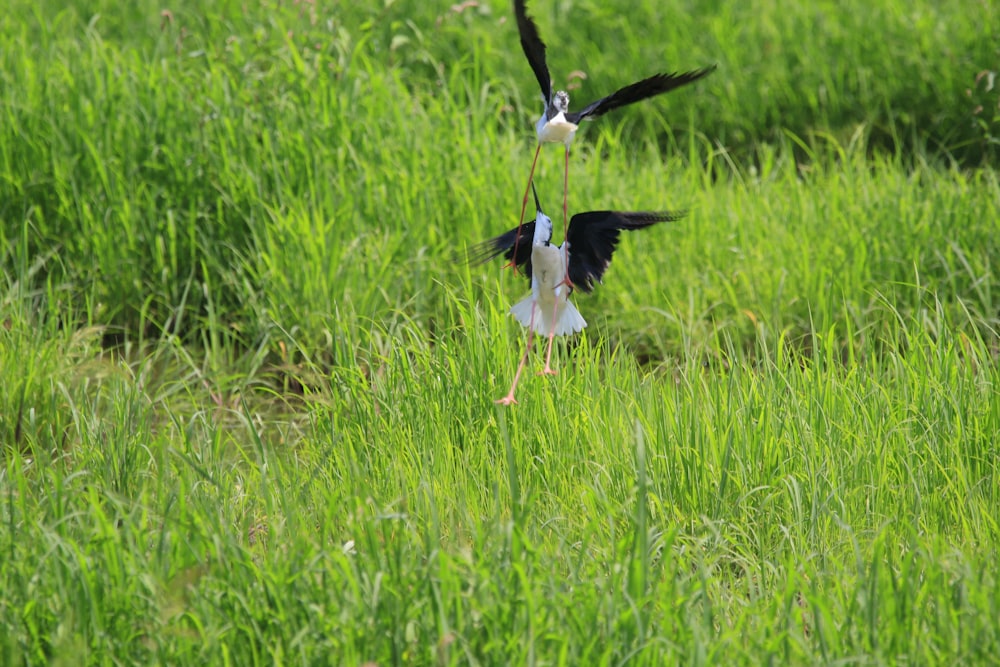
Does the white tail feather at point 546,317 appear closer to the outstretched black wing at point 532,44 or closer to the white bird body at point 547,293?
the white bird body at point 547,293

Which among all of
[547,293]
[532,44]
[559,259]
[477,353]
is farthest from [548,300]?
[532,44]

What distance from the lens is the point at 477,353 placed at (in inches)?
116

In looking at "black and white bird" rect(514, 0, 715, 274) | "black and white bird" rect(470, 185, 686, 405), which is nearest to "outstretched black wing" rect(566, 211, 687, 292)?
"black and white bird" rect(470, 185, 686, 405)

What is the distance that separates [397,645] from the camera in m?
2.00

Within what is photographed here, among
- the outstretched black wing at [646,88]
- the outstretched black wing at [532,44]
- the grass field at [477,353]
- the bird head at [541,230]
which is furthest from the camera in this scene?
the bird head at [541,230]

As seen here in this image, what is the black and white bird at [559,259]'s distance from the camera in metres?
2.64

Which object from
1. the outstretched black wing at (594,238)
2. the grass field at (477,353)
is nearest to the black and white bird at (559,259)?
the outstretched black wing at (594,238)

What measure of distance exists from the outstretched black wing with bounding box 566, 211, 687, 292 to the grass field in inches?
11.9

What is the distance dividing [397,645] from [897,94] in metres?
4.17

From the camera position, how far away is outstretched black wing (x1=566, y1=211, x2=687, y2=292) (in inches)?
104

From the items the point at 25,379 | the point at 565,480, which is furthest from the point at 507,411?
the point at 25,379

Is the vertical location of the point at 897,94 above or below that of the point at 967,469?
above

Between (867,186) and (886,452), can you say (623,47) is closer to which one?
(867,186)

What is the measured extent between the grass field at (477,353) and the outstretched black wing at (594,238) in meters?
0.30
